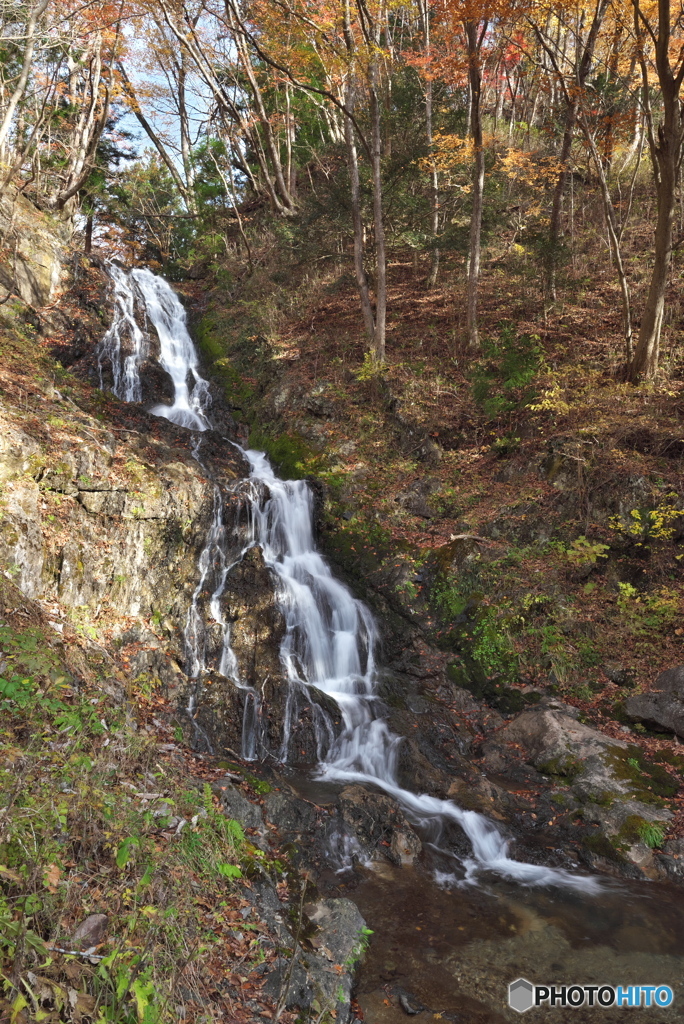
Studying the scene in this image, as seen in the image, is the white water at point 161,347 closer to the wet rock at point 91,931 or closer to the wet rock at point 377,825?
the wet rock at point 377,825

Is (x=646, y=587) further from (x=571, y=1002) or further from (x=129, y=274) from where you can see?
(x=129, y=274)

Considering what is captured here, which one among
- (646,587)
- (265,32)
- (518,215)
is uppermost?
(265,32)

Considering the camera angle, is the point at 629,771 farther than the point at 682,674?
No

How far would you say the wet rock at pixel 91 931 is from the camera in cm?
295

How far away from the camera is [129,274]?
59.3 feet

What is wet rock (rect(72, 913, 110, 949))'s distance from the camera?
295cm

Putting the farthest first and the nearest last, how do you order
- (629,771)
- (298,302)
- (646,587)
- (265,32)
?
(265,32) < (298,302) < (646,587) < (629,771)

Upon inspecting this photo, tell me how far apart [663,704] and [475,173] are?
446 inches

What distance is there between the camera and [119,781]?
4402 millimetres

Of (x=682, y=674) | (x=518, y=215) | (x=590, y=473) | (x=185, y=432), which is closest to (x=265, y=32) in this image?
(x=518, y=215)

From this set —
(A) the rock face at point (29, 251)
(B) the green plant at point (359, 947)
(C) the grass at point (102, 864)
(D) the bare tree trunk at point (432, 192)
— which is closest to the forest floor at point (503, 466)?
(D) the bare tree trunk at point (432, 192)

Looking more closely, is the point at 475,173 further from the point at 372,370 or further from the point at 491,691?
the point at 491,691

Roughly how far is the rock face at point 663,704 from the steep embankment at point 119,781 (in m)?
4.57

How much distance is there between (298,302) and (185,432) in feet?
21.9
